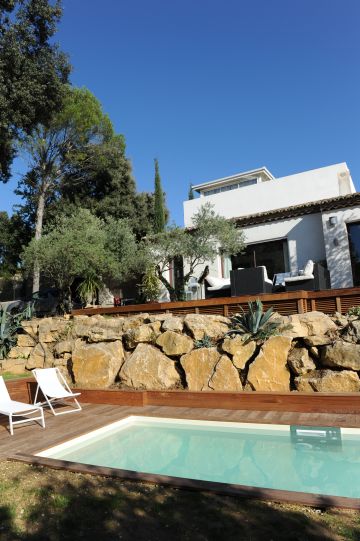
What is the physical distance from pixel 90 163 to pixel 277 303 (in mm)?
17398

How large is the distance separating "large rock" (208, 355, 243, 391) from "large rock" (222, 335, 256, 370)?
13 cm

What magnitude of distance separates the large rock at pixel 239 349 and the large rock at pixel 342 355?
1293 millimetres

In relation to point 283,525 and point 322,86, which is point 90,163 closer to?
point 322,86

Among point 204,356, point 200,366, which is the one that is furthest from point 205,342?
point 200,366

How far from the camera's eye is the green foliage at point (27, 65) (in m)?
12.4

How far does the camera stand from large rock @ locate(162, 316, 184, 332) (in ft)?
27.1

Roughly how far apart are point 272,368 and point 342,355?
1202 mm

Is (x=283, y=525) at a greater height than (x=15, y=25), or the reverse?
(x=15, y=25)

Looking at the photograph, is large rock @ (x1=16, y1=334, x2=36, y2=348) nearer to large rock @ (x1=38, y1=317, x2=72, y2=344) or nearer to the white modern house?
large rock @ (x1=38, y1=317, x2=72, y2=344)

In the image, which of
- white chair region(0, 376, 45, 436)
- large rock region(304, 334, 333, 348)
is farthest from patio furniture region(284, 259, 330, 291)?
white chair region(0, 376, 45, 436)

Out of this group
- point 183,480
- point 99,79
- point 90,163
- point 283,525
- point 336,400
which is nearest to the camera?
point 283,525

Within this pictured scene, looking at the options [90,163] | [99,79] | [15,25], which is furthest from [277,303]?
[90,163]

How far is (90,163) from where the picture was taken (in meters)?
22.8

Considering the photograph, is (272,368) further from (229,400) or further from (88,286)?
(88,286)
